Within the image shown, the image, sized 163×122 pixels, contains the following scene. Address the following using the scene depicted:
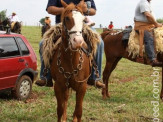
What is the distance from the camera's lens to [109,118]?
22.3 ft

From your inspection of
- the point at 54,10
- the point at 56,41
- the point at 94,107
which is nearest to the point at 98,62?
the point at 56,41

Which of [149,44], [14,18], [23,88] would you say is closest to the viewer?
[23,88]

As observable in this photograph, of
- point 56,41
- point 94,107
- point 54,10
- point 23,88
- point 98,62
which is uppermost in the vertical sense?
point 54,10

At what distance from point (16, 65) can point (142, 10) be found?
3.75 meters

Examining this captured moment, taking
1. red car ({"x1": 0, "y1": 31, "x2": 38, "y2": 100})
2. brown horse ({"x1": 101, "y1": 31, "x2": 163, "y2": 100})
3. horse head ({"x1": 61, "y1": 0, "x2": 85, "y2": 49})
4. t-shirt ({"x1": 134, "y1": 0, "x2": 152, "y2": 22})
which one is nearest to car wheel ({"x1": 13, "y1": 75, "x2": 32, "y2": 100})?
red car ({"x1": 0, "y1": 31, "x2": 38, "y2": 100})

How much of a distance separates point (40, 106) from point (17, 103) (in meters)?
0.64

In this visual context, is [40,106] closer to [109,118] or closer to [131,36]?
[109,118]

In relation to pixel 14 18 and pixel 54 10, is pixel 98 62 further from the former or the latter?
pixel 14 18

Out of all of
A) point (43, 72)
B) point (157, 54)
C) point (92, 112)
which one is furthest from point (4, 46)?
point (157, 54)

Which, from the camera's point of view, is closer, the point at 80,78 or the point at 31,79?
the point at 80,78

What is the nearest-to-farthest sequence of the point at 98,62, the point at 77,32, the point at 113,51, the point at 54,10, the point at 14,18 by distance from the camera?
the point at 77,32, the point at 54,10, the point at 98,62, the point at 113,51, the point at 14,18

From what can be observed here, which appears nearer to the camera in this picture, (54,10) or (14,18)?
(54,10)

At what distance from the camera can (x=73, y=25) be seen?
445 cm

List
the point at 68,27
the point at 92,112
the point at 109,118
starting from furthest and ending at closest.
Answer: the point at 92,112 → the point at 109,118 → the point at 68,27
